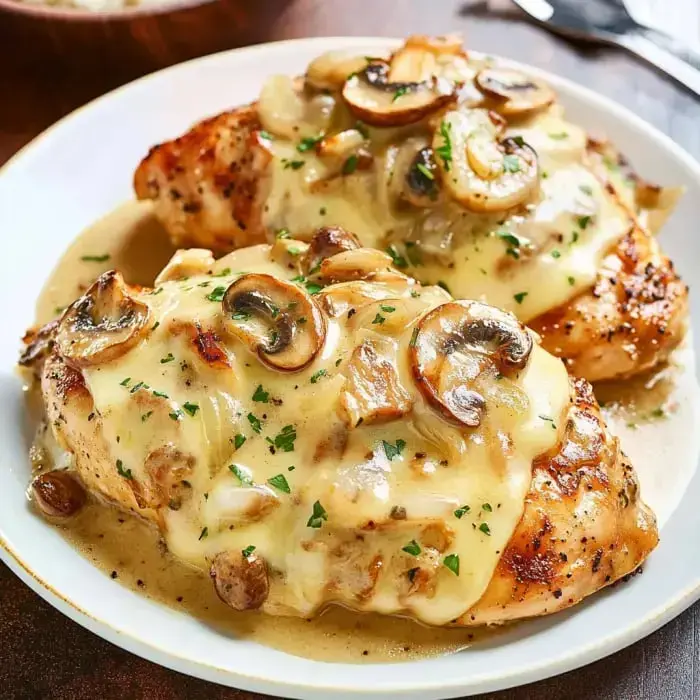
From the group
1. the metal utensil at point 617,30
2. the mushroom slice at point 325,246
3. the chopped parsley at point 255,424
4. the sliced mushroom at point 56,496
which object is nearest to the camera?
the chopped parsley at point 255,424

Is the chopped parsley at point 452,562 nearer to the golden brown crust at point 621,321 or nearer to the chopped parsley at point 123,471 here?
the chopped parsley at point 123,471

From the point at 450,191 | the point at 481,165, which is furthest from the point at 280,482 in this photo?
Answer: the point at 481,165

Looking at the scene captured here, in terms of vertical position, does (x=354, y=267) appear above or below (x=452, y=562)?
above

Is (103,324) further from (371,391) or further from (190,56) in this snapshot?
(190,56)

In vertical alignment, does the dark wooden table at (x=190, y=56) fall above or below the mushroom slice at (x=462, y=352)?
below

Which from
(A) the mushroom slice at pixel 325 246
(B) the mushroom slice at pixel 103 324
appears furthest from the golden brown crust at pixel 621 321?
(B) the mushroom slice at pixel 103 324

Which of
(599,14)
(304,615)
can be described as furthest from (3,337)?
(599,14)

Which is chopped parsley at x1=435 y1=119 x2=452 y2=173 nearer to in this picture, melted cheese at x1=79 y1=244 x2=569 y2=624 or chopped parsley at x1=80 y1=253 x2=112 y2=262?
melted cheese at x1=79 y1=244 x2=569 y2=624
